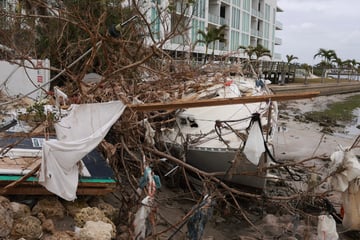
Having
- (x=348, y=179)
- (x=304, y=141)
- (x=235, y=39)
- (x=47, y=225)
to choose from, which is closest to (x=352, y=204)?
(x=348, y=179)

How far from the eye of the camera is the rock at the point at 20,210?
4.70 m

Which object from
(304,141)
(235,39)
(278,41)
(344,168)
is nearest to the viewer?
(344,168)

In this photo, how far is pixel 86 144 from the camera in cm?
506

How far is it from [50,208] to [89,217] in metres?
0.51

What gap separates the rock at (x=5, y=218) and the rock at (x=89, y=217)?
825 millimetres

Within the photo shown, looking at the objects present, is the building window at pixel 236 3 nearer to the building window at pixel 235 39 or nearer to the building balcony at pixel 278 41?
the building window at pixel 235 39

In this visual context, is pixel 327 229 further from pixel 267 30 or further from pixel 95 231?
pixel 267 30

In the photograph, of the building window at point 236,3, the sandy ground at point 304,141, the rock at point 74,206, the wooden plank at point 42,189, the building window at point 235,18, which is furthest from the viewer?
the building window at point 236,3

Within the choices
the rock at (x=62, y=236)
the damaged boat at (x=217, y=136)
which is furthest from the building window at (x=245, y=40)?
the rock at (x=62, y=236)

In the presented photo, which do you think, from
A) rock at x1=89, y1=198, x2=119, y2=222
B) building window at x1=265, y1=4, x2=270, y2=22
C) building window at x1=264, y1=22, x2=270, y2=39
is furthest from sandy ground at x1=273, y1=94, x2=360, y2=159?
building window at x1=265, y1=4, x2=270, y2=22

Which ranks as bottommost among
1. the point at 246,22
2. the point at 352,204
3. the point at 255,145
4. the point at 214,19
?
the point at 352,204

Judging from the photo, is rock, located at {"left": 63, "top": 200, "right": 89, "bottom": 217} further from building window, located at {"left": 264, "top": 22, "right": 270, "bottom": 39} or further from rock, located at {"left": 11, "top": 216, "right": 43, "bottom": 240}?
building window, located at {"left": 264, "top": 22, "right": 270, "bottom": 39}

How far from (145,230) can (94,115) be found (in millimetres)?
1597

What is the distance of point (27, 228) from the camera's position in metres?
4.43
